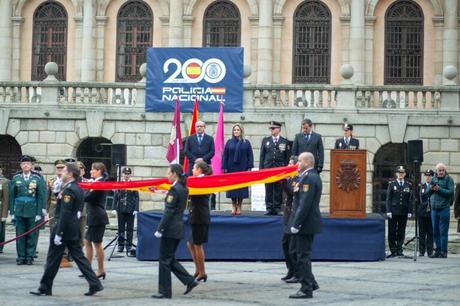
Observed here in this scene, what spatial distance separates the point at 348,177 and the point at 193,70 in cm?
1508

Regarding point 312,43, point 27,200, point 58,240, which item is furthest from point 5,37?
point 58,240

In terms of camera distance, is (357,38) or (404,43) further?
(404,43)

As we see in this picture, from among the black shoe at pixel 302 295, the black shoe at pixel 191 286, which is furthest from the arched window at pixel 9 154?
the black shoe at pixel 302 295

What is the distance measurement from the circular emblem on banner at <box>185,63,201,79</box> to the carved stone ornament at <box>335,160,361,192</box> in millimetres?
14802

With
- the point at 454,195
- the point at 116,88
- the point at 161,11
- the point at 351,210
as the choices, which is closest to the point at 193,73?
the point at 116,88

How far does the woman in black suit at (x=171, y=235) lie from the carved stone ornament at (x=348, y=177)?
A: 7442 millimetres

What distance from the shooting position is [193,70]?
4156cm

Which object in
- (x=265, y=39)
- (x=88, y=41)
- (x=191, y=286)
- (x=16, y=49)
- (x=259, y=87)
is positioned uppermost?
(x=265, y=39)

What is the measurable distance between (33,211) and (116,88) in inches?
677

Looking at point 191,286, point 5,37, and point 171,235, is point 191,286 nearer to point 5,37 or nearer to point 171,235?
point 171,235

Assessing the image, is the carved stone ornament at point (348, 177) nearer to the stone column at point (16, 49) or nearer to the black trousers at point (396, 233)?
the black trousers at point (396, 233)

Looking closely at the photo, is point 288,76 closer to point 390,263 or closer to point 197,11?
point 197,11

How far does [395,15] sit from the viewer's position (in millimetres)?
→ 45625

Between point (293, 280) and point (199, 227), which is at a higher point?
point (199, 227)
